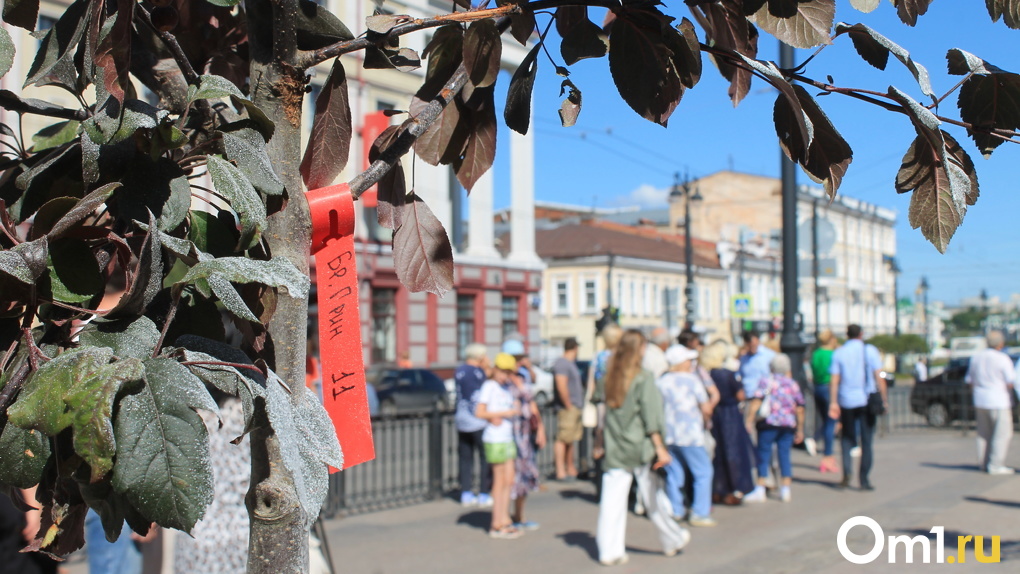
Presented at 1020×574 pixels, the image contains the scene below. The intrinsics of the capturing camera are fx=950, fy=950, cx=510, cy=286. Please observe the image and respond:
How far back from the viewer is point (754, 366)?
11242mm

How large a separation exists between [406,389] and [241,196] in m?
24.7

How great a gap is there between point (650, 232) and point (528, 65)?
6910 centimetres

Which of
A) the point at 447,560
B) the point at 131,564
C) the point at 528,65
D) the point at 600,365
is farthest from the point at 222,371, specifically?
the point at 600,365

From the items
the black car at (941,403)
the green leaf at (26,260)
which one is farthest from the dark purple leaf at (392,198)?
the black car at (941,403)

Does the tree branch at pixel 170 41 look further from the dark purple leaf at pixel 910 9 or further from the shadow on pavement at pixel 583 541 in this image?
the shadow on pavement at pixel 583 541

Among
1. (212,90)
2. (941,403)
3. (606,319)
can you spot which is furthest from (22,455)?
(941,403)

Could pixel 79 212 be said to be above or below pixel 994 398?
above

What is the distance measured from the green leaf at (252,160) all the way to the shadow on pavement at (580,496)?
992cm

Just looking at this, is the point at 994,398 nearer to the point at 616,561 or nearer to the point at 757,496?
the point at 757,496

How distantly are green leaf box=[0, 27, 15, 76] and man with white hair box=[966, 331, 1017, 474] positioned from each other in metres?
12.8

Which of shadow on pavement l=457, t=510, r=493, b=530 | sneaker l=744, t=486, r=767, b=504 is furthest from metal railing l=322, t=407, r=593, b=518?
sneaker l=744, t=486, r=767, b=504

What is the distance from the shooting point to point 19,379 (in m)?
1.10

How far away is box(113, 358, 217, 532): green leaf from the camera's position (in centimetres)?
101

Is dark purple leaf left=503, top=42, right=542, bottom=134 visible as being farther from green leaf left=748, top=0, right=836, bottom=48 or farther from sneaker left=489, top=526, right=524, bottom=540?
sneaker left=489, top=526, right=524, bottom=540
